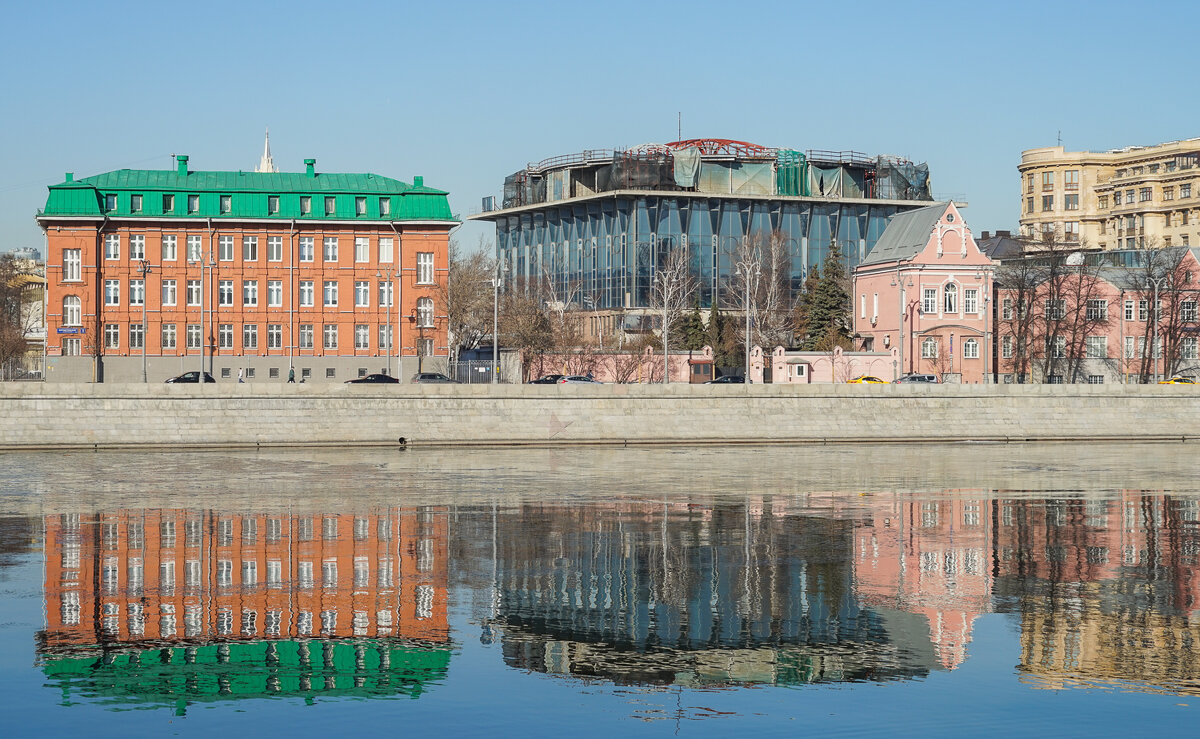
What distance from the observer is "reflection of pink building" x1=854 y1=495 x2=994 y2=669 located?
26105 mm

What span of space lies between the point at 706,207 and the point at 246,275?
59178 mm

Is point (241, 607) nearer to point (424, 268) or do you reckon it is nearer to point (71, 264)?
point (424, 268)

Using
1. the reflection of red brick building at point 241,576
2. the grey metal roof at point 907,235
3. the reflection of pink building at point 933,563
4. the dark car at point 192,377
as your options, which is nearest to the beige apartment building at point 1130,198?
the grey metal roof at point 907,235

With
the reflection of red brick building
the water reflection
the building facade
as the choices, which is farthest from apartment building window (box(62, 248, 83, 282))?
the water reflection

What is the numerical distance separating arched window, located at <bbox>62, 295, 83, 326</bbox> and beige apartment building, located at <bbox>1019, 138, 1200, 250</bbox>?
117 metres

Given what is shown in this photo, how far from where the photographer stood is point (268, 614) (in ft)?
85.8

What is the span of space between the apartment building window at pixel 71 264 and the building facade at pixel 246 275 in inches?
2.6

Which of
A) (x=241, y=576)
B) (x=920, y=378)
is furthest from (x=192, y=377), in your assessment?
(x=241, y=576)

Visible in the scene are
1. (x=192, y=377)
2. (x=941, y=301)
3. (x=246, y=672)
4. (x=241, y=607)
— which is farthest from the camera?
(x=941, y=301)

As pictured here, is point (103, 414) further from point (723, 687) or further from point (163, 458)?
point (723, 687)

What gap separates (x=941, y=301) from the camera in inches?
4230

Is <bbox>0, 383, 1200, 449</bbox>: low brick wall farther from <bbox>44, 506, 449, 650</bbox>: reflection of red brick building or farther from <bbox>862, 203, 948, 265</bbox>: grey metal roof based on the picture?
<bbox>862, 203, 948, 265</bbox>: grey metal roof

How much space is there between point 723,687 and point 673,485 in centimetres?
2998

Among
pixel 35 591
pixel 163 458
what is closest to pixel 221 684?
pixel 35 591
